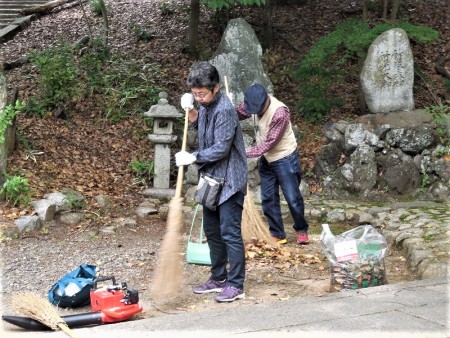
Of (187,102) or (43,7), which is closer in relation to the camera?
(187,102)

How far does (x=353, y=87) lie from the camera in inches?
480

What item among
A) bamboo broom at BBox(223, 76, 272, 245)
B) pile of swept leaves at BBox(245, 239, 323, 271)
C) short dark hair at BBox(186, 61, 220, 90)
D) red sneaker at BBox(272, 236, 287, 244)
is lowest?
pile of swept leaves at BBox(245, 239, 323, 271)

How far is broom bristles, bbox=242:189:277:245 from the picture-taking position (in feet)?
21.8

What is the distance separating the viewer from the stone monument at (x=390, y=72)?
9.47 m

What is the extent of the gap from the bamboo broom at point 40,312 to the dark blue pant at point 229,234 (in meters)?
1.34

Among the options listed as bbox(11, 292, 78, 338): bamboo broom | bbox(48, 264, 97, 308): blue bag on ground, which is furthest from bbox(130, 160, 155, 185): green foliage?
bbox(11, 292, 78, 338): bamboo broom

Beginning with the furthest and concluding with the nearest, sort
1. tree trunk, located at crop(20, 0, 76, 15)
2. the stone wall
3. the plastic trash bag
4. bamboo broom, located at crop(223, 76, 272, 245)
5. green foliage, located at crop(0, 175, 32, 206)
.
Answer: tree trunk, located at crop(20, 0, 76, 15)
the stone wall
green foliage, located at crop(0, 175, 32, 206)
bamboo broom, located at crop(223, 76, 272, 245)
the plastic trash bag

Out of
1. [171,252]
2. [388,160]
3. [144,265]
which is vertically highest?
[388,160]

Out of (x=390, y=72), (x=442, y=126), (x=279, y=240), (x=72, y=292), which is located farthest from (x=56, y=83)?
(x=72, y=292)

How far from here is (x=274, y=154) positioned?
6.65m

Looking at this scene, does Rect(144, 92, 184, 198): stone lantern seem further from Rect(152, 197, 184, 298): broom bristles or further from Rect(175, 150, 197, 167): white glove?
Rect(175, 150, 197, 167): white glove

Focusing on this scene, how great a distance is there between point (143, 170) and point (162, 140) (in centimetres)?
68

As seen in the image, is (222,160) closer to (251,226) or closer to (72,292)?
(72,292)

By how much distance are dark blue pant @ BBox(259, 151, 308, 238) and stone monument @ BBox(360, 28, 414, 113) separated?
10.7ft
